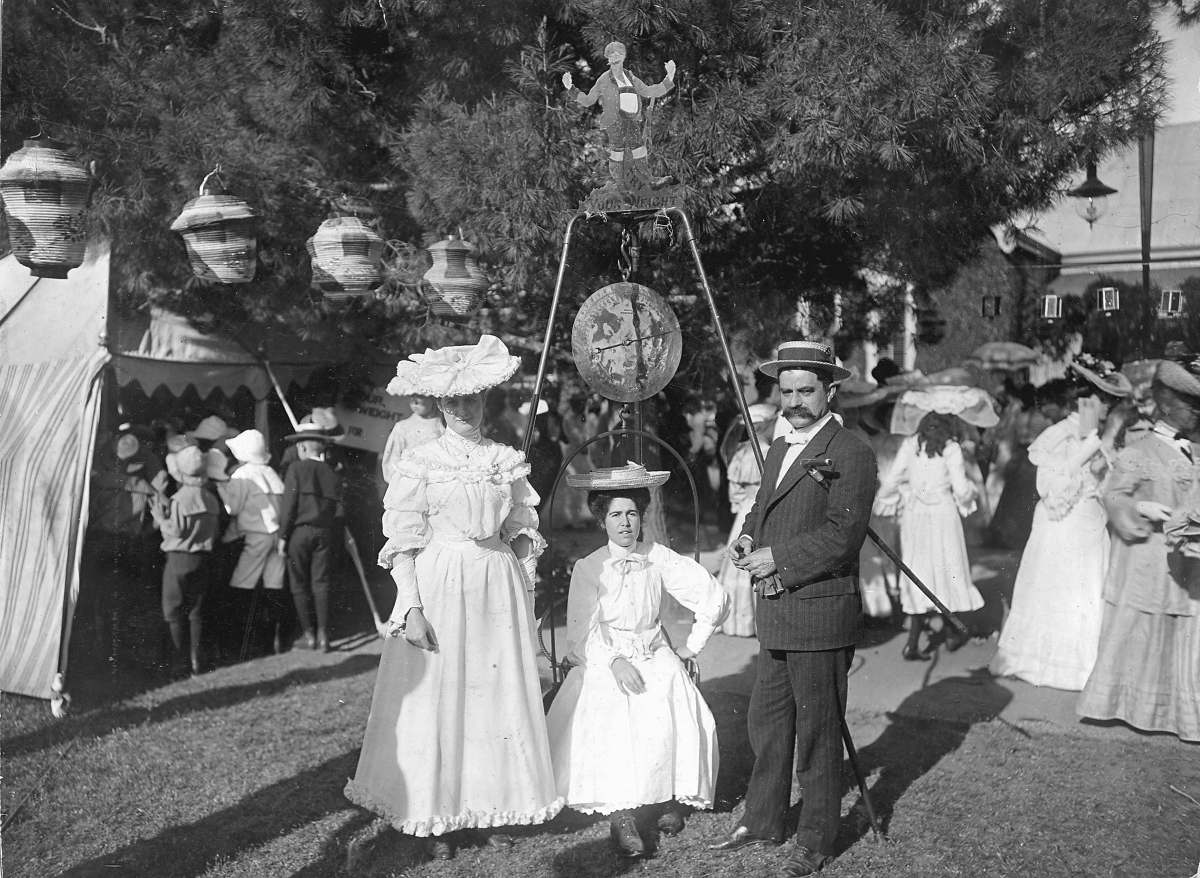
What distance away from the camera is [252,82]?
21.9ft

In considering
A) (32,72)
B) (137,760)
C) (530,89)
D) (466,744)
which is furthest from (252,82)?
(466,744)

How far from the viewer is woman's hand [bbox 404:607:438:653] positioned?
3.81 m

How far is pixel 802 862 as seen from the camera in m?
3.79

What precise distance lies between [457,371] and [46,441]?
12.2ft

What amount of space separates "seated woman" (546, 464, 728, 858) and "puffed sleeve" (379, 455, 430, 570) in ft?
2.13

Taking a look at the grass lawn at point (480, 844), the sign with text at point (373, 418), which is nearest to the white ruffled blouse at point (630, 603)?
the grass lawn at point (480, 844)

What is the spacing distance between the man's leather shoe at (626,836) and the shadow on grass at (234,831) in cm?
104

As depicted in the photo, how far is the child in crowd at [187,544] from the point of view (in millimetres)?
6793

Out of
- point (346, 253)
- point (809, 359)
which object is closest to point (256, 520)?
point (346, 253)

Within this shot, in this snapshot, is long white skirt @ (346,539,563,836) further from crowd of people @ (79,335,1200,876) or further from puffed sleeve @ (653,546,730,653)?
puffed sleeve @ (653,546,730,653)

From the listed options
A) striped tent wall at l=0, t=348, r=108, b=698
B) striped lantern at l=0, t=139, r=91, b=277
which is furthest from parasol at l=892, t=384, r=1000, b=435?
striped tent wall at l=0, t=348, r=108, b=698

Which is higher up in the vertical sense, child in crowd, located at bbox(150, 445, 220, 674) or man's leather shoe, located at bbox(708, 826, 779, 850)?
child in crowd, located at bbox(150, 445, 220, 674)

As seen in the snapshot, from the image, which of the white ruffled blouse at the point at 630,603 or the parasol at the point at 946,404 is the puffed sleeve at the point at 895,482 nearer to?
the parasol at the point at 946,404

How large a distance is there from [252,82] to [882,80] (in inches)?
154
